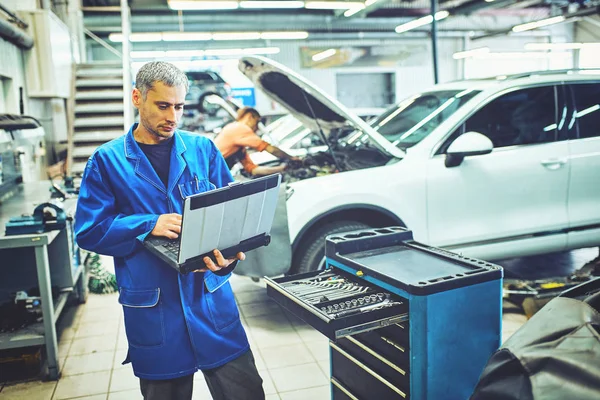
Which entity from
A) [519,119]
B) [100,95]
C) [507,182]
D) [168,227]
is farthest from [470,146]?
[100,95]

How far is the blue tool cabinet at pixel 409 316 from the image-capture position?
66.8 inches

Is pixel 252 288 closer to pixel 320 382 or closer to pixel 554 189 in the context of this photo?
pixel 320 382

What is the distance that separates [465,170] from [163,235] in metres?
2.59

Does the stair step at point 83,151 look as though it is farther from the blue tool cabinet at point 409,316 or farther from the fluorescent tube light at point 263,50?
the fluorescent tube light at point 263,50

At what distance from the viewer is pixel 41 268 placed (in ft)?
10.0

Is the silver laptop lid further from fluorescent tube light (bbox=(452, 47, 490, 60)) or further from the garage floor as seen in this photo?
fluorescent tube light (bbox=(452, 47, 490, 60))

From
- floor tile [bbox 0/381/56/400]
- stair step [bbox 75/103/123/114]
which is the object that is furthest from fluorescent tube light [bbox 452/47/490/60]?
floor tile [bbox 0/381/56/400]

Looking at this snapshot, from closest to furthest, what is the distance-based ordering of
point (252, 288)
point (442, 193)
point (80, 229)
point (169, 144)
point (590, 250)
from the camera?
point (80, 229), point (169, 144), point (442, 193), point (252, 288), point (590, 250)

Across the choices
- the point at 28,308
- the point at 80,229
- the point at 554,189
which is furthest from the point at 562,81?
the point at 28,308

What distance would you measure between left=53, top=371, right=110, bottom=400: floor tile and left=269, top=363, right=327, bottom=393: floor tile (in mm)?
1006

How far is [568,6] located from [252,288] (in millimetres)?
14483

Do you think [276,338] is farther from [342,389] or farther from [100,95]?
[100,95]

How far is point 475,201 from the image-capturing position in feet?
12.3

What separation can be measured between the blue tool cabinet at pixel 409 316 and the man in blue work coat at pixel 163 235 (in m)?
0.29
